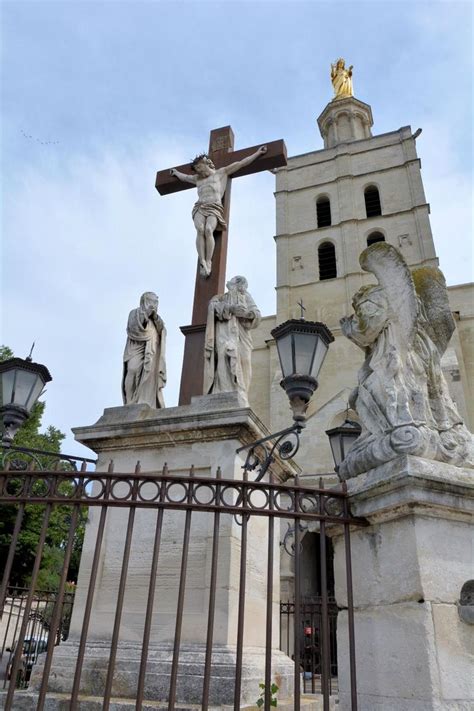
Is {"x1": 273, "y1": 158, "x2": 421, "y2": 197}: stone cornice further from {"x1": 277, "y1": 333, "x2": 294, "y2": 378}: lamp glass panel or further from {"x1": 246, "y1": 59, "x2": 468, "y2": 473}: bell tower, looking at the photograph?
{"x1": 277, "y1": 333, "x2": 294, "y2": 378}: lamp glass panel

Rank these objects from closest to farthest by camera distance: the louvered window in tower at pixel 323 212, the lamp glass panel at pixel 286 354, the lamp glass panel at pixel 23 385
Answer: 1. the lamp glass panel at pixel 286 354
2. the lamp glass panel at pixel 23 385
3. the louvered window in tower at pixel 323 212

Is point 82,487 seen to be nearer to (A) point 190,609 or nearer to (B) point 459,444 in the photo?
(A) point 190,609

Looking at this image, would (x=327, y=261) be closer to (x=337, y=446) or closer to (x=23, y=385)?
(x=337, y=446)

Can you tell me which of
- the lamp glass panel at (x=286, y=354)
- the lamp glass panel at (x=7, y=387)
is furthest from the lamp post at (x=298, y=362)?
the lamp glass panel at (x=7, y=387)

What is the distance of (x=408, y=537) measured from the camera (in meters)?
3.24

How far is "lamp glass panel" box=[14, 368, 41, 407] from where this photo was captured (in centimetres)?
606

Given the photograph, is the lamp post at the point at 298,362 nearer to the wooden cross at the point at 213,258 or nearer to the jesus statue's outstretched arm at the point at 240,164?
the wooden cross at the point at 213,258

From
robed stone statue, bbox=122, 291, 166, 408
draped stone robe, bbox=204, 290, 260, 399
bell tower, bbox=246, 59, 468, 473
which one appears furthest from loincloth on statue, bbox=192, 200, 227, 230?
bell tower, bbox=246, 59, 468, 473

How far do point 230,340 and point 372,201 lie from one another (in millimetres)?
31417

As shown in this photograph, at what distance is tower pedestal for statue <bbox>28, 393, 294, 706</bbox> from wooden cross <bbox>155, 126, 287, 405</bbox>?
33.6 inches

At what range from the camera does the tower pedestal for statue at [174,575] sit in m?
4.33

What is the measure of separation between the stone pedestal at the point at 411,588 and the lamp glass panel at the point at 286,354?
1733mm

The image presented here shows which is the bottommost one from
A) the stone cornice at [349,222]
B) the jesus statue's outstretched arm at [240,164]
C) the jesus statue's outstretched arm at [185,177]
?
the jesus statue's outstretched arm at [185,177]

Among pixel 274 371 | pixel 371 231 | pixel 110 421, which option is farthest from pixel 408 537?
pixel 371 231
